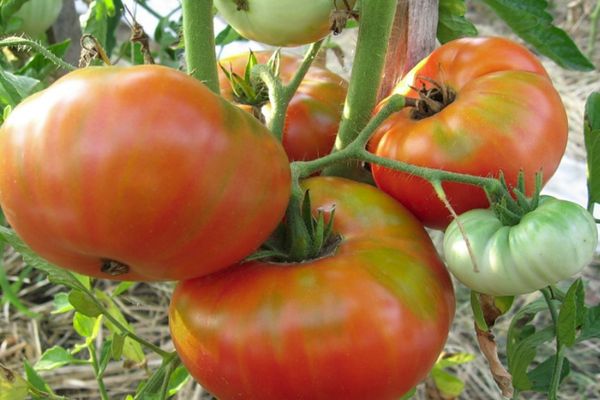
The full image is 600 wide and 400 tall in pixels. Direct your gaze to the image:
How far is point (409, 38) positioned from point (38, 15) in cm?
85

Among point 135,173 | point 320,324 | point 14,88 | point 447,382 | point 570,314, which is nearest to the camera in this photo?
point 135,173

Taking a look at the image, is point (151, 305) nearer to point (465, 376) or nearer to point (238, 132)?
point (465, 376)

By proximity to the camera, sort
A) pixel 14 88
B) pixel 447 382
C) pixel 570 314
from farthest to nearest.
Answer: pixel 447 382 < pixel 14 88 < pixel 570 314

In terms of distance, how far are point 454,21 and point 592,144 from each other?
1.05 feet

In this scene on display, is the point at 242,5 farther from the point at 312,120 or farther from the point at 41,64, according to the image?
the point at 41,64

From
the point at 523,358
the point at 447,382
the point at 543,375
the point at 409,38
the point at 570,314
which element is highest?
the point at 409,38

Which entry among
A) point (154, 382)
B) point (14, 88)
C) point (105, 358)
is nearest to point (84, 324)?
point (105, 358)

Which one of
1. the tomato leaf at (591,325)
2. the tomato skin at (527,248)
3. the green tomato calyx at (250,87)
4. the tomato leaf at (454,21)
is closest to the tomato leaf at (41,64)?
the green tomato calyx at (250,87)

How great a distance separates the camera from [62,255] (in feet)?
2.19

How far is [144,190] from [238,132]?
0.10 metres

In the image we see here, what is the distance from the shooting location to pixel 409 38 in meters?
1.05

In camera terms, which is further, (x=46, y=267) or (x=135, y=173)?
(x=46, y=267)

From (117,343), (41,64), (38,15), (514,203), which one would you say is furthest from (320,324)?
(38,15)

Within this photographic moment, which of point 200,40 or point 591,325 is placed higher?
point 200,40
